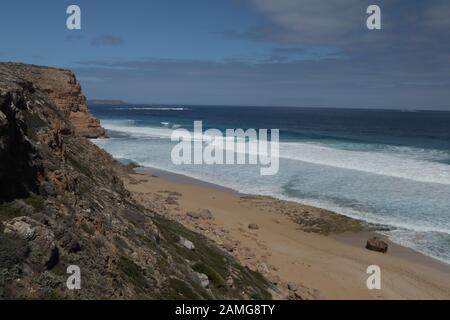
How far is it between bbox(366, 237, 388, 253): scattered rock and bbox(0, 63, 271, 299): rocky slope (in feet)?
27.6

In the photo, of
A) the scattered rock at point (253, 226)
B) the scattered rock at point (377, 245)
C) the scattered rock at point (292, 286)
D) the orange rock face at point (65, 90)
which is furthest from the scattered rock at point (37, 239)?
the orange rock face at point (65, 90)

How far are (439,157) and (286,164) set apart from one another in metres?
18.1

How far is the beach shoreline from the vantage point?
14.9 meters

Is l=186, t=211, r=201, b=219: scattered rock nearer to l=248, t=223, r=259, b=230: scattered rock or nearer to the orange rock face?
l=248, t=223, r=259, b=230: scattered rock

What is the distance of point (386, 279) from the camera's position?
52.2 ft

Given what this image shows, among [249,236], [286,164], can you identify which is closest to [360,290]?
[249,236]

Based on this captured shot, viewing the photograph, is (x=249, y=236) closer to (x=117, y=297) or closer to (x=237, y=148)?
(x=117, y=297)

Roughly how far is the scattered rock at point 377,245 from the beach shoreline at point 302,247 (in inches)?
9.7

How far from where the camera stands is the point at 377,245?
742 inches

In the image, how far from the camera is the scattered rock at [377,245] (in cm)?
1884

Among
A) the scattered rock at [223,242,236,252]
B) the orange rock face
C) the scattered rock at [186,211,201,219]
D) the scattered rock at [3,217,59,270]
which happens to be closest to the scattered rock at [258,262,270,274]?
the scattered rock at [223,242,236,252]

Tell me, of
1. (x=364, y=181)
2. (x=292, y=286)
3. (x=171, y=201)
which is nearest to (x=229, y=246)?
(x=292, y=286)
